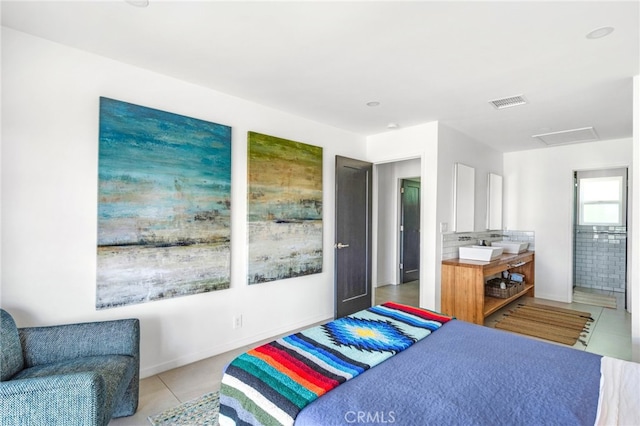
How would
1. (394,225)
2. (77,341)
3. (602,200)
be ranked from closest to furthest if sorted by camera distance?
(77,341)
(602,200)
(394,225)

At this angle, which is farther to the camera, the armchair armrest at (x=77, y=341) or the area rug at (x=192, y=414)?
the area rug at (x=192, y=414)

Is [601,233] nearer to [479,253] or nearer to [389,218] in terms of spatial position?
[479,253]

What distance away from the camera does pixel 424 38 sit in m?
2.11

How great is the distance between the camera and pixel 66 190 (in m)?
2.27

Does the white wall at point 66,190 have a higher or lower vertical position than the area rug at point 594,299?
higher

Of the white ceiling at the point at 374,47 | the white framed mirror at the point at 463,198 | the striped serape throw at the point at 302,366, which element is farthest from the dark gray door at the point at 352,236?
the striped serape throw at the point at 302,366

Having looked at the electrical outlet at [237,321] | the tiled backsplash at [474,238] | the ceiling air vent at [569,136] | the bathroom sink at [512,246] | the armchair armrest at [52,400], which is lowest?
the electrical outlet at [237,321]

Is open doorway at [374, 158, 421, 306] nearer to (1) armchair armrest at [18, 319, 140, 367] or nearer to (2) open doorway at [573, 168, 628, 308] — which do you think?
(2) open doorway at [573, 168, 628, 308]

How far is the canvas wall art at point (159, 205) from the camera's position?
95.4 inches

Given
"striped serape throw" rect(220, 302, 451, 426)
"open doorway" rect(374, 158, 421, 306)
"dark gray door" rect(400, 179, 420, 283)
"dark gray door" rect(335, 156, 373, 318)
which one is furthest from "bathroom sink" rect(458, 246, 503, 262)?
"striped serape throw" rect(220, 302, 451, 426)

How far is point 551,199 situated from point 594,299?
1.72 metres

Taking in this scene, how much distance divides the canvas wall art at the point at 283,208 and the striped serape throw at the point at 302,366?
1.45 metres

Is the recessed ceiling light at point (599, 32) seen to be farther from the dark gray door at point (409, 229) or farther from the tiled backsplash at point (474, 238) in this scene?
the dark gray door at point (409, 229)

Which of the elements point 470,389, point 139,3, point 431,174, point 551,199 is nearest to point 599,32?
point 431,174
